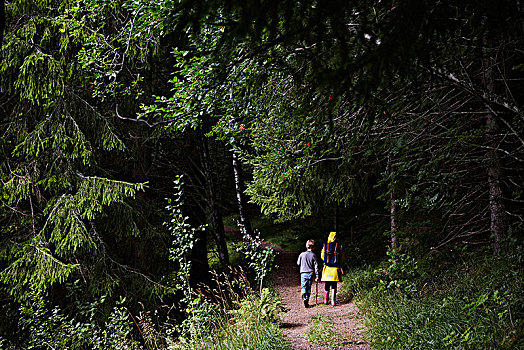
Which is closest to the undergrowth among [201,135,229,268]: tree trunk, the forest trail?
the forest trail

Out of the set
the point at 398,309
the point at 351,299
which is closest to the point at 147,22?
the point at 398,309

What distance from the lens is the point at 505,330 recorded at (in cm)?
419

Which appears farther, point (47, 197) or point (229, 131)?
point (47, 197)

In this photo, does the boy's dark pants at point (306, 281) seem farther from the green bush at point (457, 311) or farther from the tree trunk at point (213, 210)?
the green bush at point (457, 311)

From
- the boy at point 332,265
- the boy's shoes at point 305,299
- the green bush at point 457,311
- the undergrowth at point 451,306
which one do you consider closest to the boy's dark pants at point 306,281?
the boy's shoes at point 305,299

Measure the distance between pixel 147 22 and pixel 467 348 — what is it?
5.52 metres

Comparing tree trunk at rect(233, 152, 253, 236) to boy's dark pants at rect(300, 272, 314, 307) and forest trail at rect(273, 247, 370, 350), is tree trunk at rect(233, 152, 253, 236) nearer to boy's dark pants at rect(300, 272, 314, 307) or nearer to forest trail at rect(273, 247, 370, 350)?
forest trail at rect(273, 247, 370, 350)

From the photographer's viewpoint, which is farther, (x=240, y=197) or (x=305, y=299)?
(x=240, y=197)

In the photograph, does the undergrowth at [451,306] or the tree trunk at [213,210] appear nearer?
the undergrowth at [451,306]

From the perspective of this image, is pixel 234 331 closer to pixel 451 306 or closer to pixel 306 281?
pixel 451 306

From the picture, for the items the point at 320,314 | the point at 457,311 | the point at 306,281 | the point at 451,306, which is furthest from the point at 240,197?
the point at 457,311

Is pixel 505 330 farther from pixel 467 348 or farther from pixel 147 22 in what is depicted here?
pixel 147 22

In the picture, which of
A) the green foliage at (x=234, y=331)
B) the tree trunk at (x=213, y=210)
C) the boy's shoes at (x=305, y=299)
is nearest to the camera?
the green foliage at (x=234, y=331)

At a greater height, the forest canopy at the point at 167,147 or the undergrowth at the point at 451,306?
the forest canopy at the point at 167,147
